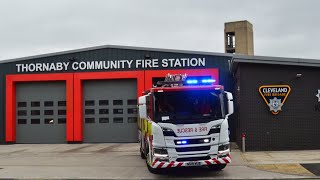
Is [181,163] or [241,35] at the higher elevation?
[241,35]

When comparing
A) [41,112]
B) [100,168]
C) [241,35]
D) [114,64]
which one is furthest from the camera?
[241,35]

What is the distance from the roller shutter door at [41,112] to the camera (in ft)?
91.1

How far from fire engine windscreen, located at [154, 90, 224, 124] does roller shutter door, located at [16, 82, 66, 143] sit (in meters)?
16.2

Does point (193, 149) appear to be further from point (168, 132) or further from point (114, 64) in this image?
point (114, 64)

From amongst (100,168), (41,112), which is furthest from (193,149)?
(41,112)

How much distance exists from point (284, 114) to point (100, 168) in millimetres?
8531

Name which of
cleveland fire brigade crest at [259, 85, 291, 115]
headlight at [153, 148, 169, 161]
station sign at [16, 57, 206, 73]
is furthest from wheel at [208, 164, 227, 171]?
station sign at [16, 57, 206, 73]

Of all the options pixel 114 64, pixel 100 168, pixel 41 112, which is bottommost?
pixel 100 168

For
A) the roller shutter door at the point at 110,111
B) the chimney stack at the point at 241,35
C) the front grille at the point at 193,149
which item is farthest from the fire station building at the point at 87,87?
the chimney stack at the point at 241,35

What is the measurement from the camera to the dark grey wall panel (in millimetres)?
19250

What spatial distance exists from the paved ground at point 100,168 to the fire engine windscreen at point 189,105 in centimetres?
183

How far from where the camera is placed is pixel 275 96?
761 inches

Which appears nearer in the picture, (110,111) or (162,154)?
(162,154)

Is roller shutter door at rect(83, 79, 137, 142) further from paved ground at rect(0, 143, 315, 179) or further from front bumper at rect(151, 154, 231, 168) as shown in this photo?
front bumper at rect(151, 154, 231, 168)
